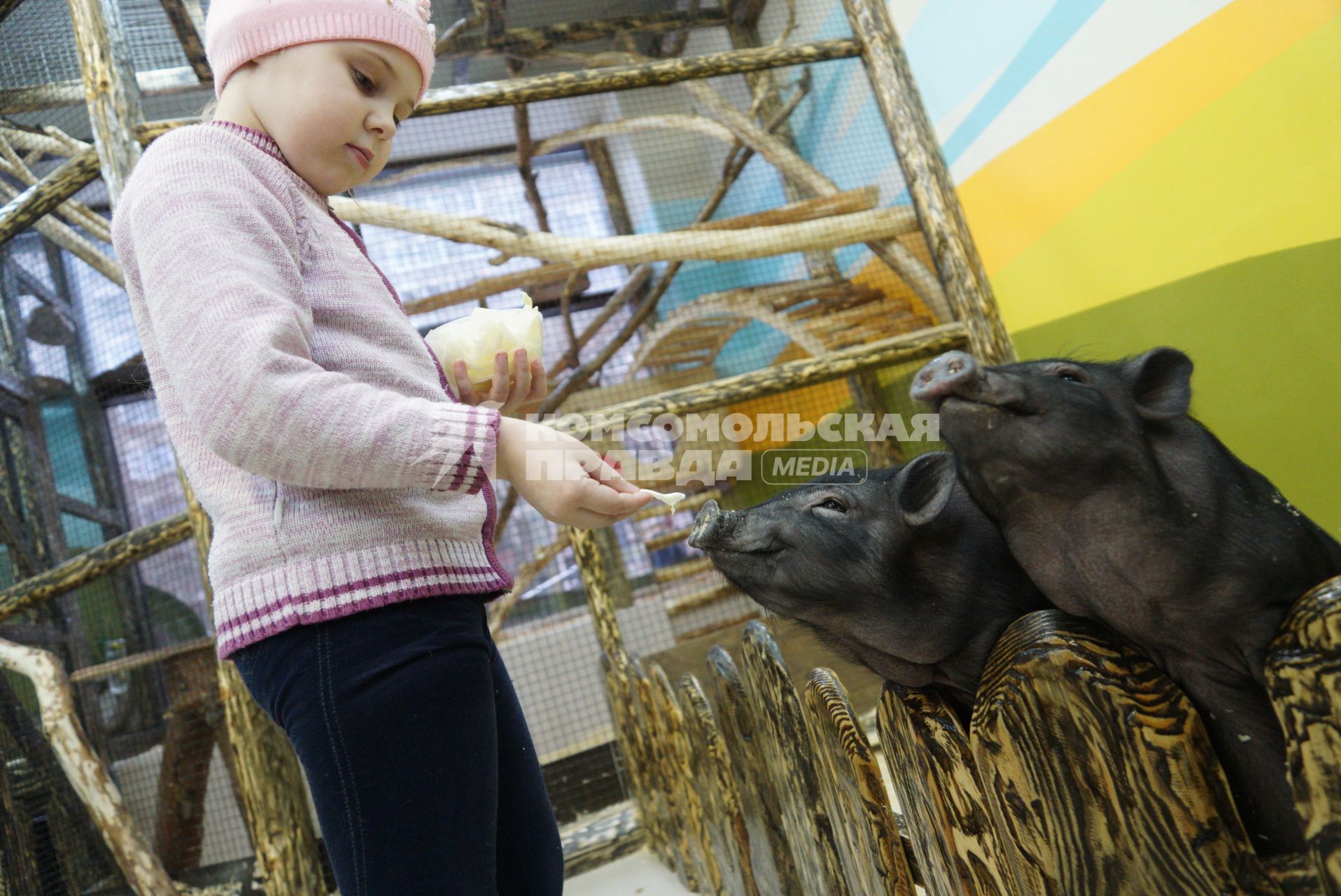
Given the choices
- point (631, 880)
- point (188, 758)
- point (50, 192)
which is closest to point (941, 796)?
point (631, 880)

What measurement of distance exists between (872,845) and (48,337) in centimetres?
357

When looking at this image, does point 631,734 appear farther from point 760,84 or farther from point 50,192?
point 760,84

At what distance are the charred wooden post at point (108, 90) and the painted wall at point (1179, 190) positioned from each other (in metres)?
2.19

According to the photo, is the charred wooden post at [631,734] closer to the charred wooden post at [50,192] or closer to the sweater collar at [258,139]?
the sweater collar at [258,139]

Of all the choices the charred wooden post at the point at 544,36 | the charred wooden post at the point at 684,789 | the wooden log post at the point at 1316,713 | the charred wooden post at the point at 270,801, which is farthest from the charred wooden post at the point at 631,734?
the charred wooden post at the point at 544,36

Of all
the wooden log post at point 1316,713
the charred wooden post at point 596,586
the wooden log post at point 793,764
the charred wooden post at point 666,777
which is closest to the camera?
the wooden log post at point 1316,713

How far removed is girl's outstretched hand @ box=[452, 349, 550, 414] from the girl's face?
0.80 feet

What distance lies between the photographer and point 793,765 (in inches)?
46.6

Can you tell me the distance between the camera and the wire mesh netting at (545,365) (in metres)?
2.78

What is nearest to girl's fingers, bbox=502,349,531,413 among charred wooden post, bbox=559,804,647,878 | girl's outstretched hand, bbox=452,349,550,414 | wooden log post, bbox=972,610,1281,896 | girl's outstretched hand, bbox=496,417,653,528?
girl's outstretched hand, bbox=452,349,550,414

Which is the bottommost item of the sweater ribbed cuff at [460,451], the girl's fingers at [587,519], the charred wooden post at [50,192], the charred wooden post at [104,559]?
the girl's fingers at [587,519]

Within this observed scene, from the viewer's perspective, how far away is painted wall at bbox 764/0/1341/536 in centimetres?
164

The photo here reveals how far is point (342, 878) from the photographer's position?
747 mm

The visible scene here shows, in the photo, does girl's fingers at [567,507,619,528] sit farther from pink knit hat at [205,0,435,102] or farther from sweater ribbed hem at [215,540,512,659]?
pink knit hat at [205,0,435,102]
